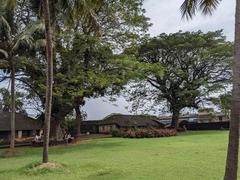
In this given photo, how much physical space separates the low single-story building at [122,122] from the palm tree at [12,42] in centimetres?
2992

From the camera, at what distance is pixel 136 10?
113 feet

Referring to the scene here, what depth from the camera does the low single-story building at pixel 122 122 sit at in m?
58.0

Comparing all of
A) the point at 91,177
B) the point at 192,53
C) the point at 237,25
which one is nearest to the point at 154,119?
the point at 192,53

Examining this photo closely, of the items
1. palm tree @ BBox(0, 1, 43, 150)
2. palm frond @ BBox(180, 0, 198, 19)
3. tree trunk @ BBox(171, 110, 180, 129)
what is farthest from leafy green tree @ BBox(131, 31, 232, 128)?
palm frond @ BBox(180, 0, 198, 19)

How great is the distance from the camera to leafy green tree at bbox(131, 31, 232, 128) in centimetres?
4897

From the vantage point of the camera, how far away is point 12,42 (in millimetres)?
27203

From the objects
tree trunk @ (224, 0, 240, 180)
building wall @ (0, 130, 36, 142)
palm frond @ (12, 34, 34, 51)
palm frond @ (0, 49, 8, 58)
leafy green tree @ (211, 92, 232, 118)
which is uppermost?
palm frond @ (12, 34, 34, 51)

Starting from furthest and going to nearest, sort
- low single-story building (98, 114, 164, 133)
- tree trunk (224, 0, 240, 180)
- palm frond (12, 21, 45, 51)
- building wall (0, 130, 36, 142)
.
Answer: low single-story building (98, 114, 164, 133) < building wall (0, 130, 36, 142) < palm frond (12, 21, 45, 51) < tree trunk (224, 0, 240, 180)

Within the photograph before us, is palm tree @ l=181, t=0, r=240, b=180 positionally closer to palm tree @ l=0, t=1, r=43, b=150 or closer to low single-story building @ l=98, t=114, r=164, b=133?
palm tree @ l=0, t=1, r=43, b=150

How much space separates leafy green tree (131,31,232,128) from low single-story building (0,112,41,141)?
12575mm

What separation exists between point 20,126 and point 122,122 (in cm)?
1723

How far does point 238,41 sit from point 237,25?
0.35m

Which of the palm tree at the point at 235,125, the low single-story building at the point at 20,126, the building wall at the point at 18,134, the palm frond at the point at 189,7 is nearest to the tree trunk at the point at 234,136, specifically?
the palm tree at the point at 235,125

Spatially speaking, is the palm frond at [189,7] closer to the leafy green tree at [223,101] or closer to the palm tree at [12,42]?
the palm tree at [12,42]
